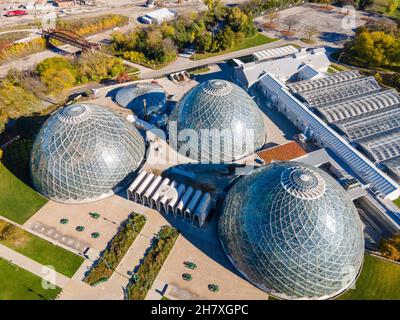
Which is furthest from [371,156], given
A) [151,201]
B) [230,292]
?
[151,201]

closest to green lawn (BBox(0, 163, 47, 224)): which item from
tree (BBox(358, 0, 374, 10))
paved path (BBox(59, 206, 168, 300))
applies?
paved path (BBox(59, 206, 168, 300))

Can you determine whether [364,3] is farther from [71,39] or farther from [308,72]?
[71,39]

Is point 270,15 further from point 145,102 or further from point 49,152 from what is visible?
point 49,152

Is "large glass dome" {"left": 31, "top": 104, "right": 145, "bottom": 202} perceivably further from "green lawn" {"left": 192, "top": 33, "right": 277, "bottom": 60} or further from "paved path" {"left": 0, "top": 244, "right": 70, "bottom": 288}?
"green lawn" {"left": 192, "top": 33, "right": 277, "bottom": 60}

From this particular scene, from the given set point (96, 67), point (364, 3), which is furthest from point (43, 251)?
point (364, 3)

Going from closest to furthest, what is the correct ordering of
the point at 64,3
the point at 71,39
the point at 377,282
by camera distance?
the point at 377,282, the point at 71,39, the point at 64,3

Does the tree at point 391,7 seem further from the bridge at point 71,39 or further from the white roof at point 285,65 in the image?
the bridge at point 71,39
